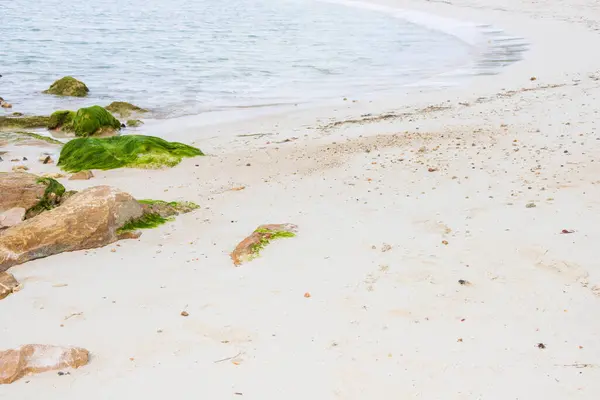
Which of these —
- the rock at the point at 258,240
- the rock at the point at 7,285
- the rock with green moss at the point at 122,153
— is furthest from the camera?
the rock with green moss at the point at 122,153

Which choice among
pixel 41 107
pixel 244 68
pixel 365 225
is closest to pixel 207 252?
pixel 365 225

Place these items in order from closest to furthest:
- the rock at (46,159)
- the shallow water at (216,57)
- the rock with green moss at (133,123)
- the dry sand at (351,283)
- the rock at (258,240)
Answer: the dry sand at (351,283) → the rock at (258,240) → the rock at (46,159) → the rock with green moss at (133,123) → the shallow water at (216,57)

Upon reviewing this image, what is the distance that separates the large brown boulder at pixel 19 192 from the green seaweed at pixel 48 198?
34 mm

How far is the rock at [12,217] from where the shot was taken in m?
6.56

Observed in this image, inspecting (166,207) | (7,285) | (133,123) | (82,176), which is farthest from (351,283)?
(133,123)

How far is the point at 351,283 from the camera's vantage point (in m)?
5.21

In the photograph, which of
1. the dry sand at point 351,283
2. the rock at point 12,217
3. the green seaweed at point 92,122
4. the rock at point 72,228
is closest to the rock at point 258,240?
the dry sand at point 351,283

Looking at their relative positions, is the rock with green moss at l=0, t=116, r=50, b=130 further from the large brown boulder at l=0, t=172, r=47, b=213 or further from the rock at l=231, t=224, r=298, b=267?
the rock at l=231, t=224, r=298, b=267

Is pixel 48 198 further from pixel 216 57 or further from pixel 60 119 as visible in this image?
pixel 216 57

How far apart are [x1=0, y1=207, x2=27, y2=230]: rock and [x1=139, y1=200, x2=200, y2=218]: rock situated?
49.8 inches

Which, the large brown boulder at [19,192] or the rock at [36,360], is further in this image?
the large brown boulder at [19,192]

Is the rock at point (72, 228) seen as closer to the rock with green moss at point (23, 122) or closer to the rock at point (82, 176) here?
the rock at point (82, 176)

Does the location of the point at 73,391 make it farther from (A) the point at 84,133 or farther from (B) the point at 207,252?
(A) the point at 84,133

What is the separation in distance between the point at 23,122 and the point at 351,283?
997cm
